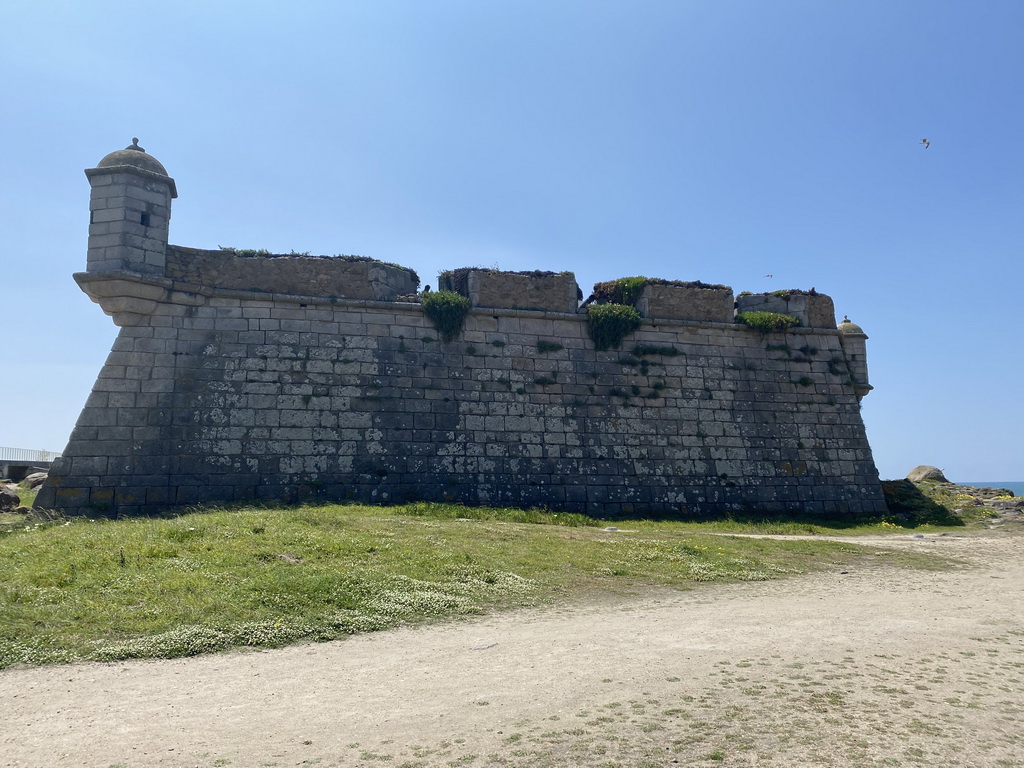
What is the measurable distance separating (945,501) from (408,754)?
17131 mm

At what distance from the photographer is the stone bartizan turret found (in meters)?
12.7

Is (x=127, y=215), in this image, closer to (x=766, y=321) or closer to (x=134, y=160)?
(x=134, y=160)

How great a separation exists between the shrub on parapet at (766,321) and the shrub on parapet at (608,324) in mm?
2785

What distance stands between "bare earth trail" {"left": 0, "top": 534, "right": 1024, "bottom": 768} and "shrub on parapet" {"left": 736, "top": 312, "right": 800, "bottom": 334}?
1065 centimetres

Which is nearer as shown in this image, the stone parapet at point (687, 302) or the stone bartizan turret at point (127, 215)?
the stone bartizan turret at point (127, 215)

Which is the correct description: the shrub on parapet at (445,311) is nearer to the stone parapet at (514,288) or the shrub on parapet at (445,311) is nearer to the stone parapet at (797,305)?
the stone parapet at (514,288)

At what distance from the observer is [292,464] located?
12.8m

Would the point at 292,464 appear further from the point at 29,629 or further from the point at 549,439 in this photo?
the point at 29,629

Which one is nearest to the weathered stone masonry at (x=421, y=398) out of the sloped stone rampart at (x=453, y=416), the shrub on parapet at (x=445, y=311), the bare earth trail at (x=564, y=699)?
the sloped stone rampart at (x=453, y=416)

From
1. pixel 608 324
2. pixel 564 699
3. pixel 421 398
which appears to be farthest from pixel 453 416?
pixel 564 699

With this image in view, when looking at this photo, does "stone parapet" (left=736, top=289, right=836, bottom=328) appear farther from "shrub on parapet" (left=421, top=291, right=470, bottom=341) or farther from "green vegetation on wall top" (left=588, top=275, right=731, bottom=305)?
"shrub on parapet" (left=421, top=291, right=470, bottom=341)

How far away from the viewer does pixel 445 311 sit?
14.4 meters

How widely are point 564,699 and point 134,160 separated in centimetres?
1294

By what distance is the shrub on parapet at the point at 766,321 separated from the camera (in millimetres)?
16297
